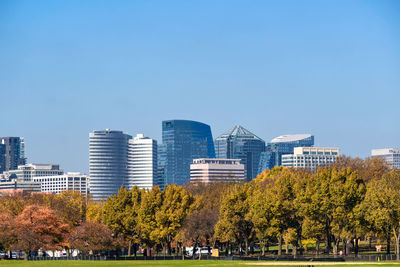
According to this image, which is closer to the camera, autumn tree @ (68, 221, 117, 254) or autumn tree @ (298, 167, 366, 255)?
autumn tree @ (298, 167, 366, 255)

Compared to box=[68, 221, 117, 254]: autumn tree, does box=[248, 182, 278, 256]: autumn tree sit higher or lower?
higher

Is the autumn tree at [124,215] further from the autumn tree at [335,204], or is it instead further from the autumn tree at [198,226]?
the autumn tree at [335,204]

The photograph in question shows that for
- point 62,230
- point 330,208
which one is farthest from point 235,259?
point 62,230

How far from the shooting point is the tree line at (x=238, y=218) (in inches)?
4464

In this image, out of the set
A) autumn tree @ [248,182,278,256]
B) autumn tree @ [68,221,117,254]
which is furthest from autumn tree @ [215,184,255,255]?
autumn tree @ [68,221,117,254]

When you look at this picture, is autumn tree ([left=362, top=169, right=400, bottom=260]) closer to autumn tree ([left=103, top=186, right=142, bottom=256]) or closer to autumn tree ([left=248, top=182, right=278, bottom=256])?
autumn tree ([left=248, top=182, right=278, bottom=256])

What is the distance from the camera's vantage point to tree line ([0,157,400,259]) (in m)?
113

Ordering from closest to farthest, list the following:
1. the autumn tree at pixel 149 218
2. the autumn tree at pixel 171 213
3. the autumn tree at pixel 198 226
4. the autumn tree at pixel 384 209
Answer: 1. the autumn tree at pixel 384 209
2. the autumn tree at pixel 198 226
3. the autumn tree at pixel 171 213
4. the autumn tree at pixel 149 218

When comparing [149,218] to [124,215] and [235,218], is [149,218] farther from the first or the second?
[235,218]

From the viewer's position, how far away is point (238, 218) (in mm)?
124688

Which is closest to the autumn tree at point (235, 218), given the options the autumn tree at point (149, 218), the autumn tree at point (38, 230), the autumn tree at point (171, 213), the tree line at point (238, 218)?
the tree line at point (238, 218)

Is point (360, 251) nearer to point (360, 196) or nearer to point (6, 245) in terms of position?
point (360, 196)

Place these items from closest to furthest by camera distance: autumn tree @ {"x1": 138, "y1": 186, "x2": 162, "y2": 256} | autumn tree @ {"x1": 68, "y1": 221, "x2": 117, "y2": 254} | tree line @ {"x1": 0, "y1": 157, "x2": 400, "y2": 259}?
1. tree line @ {"x1": 0, "y1": 157, "x2": 400, "y2": 259}
2. autumn tree @ {"x1": 68, "y1": 221, "x2": 117, "y2": 254}
3. autumn tree @ {"x1": 138, "y1": 186, "x2": 162, "y2": 256}

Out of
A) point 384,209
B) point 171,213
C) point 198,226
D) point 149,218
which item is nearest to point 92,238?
point 149,218
